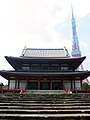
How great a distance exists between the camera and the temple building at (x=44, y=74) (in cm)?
2552

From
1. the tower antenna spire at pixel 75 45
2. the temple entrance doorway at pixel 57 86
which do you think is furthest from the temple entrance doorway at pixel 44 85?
the tower antenna spire at pixel 75 45

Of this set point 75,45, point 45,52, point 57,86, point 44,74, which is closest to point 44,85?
point 57,86

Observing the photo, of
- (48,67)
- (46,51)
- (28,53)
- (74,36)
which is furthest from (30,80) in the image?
(74,36)

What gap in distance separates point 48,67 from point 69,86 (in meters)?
4.74

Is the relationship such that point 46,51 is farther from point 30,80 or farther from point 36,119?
point 36,119

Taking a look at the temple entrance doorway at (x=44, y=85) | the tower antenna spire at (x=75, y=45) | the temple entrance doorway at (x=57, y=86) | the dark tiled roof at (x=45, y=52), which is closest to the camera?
the temple entrance doorway at (x=57, y=86)

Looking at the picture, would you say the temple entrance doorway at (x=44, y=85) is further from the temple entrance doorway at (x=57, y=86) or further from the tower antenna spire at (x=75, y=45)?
the tower antenna spire at (x=75, y=45)

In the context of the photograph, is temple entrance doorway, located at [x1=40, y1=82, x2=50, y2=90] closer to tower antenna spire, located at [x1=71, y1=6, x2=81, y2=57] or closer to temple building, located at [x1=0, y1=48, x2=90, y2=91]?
temple building, located at [x1=0, y1=48, x2=90, y2=91]

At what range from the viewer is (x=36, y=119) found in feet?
14.3

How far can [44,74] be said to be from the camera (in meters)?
25.2

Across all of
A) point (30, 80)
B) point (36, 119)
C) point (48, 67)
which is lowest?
point (36, 119)

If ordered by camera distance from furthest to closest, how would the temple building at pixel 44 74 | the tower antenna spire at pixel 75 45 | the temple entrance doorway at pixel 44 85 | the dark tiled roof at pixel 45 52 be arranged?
1. the tower antenna spire at pixel 75 45
2. the dark tiled roof at pixel 45 52
3. the temple entrance doorway at pixel 44 85
4. the temple building at pixel 44 74

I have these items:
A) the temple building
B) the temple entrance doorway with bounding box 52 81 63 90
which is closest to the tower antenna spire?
the temple building

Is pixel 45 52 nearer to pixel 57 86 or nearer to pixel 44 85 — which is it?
pixel 44 85
